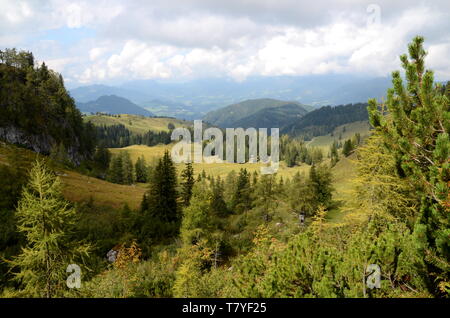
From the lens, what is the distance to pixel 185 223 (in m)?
31.0

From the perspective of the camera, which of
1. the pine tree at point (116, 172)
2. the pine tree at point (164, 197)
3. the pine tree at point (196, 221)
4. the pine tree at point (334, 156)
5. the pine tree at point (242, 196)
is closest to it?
the pine tree at point (196, 221)

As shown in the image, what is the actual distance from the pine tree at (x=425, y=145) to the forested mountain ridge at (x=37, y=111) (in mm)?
111885

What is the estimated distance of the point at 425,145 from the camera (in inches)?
372

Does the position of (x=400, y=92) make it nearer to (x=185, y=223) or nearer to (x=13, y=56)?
(x=185, y=223)

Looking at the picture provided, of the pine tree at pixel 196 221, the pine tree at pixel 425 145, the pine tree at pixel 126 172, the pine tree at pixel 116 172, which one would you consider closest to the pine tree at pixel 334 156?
the pine tree at pixel 126 172

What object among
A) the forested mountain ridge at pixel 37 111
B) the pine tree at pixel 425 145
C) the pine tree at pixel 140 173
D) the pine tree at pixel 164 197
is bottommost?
the pine tree at pixel 140 173

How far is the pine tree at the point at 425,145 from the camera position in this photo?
27.3 feet

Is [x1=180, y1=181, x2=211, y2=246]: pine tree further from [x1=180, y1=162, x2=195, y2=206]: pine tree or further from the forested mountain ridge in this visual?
the forested mountain ridge

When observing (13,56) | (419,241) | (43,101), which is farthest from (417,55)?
(13,56)

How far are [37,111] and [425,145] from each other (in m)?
137

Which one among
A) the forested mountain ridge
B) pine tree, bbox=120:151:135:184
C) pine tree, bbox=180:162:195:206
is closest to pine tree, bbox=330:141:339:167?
pine tree, bbox=120:151:135:184

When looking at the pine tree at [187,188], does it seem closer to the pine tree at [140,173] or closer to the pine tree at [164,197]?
the pine tree at [164,197]

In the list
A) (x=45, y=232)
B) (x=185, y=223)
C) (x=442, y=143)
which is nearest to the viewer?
(x=442, y=143)

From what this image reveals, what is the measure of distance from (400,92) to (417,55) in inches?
56.5
